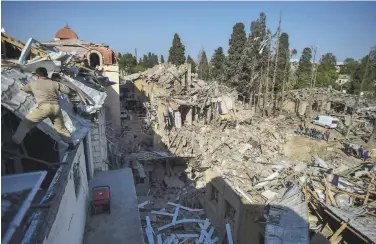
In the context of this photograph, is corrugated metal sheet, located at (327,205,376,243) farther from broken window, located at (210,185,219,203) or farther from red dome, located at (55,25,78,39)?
red dome, located at (55,25,78,39)

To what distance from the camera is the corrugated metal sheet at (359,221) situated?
807cm

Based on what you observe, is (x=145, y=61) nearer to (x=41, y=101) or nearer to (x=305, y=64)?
(x=305, y=64)

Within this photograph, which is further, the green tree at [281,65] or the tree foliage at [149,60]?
the tree foliage at [149,60]

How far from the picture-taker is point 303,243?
8250mm

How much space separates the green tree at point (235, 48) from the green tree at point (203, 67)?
16.7 meters

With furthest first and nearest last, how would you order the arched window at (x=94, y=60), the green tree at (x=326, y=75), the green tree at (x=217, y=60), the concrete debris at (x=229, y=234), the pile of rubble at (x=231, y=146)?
1. the green tree at (x=326, y=75)
2. the green tree at (x=217, y=60)
3. the arched window at (x=94, y=60)
4. the pile of rubble at (x=231, y=146)
5. the concrete debris at (x=229, y=234)

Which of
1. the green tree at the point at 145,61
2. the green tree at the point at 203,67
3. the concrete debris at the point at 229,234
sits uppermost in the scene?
the green tree at the point at 145,61

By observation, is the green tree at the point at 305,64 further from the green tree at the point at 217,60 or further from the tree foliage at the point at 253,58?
the tree foliage at the point at 253,58

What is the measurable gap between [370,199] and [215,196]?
7.16m

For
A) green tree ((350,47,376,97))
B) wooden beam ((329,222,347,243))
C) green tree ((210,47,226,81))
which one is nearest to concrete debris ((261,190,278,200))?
wooden beam ((329,222,347,243))

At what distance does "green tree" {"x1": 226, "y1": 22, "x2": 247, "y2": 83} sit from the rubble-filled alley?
8813mm

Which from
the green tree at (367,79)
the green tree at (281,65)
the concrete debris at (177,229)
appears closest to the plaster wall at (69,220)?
the concrete debris at (177,229)

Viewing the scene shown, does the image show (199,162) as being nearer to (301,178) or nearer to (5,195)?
(301,178)

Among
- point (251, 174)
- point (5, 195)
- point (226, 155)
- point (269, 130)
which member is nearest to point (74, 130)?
point (5, 195)
